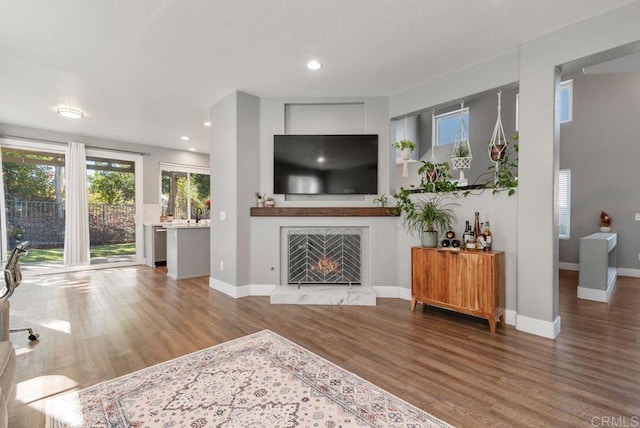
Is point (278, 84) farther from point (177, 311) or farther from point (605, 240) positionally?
point (605, 240)

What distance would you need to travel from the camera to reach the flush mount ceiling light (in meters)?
4.43

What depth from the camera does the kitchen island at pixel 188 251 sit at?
201 inches

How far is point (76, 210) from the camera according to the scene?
18.6 feet

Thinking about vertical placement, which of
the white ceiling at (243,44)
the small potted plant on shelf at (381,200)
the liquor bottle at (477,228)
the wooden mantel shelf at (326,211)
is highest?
the white ceiling at (243,44)

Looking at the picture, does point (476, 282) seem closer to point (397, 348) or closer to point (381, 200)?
point (397, 348)

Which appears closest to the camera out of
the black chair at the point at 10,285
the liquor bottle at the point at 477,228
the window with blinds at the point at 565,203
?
the black chair at the point at 10,285

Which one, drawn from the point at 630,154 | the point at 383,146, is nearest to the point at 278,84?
the point at 383,146

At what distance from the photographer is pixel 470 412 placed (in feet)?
5.38

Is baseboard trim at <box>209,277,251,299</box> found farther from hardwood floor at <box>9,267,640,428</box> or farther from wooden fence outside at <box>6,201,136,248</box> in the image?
wooden fence outside at <box>6,201,136,248</box>

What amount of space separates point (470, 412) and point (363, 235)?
254 cm

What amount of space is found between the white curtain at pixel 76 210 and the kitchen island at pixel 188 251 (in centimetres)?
193

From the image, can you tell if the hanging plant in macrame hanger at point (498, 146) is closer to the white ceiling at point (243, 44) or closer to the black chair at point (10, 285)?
the white ceiling at point (243, 44)

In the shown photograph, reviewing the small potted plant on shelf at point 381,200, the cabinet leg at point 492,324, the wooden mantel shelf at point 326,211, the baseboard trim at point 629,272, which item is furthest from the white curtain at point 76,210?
the baseboard trim at point 629,272

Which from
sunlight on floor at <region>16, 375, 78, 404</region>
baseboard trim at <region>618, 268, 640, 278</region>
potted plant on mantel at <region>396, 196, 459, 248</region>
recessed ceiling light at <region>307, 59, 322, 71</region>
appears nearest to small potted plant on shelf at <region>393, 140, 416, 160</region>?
potted plant on mantel at <region>396, 196, 459, 248</region>
